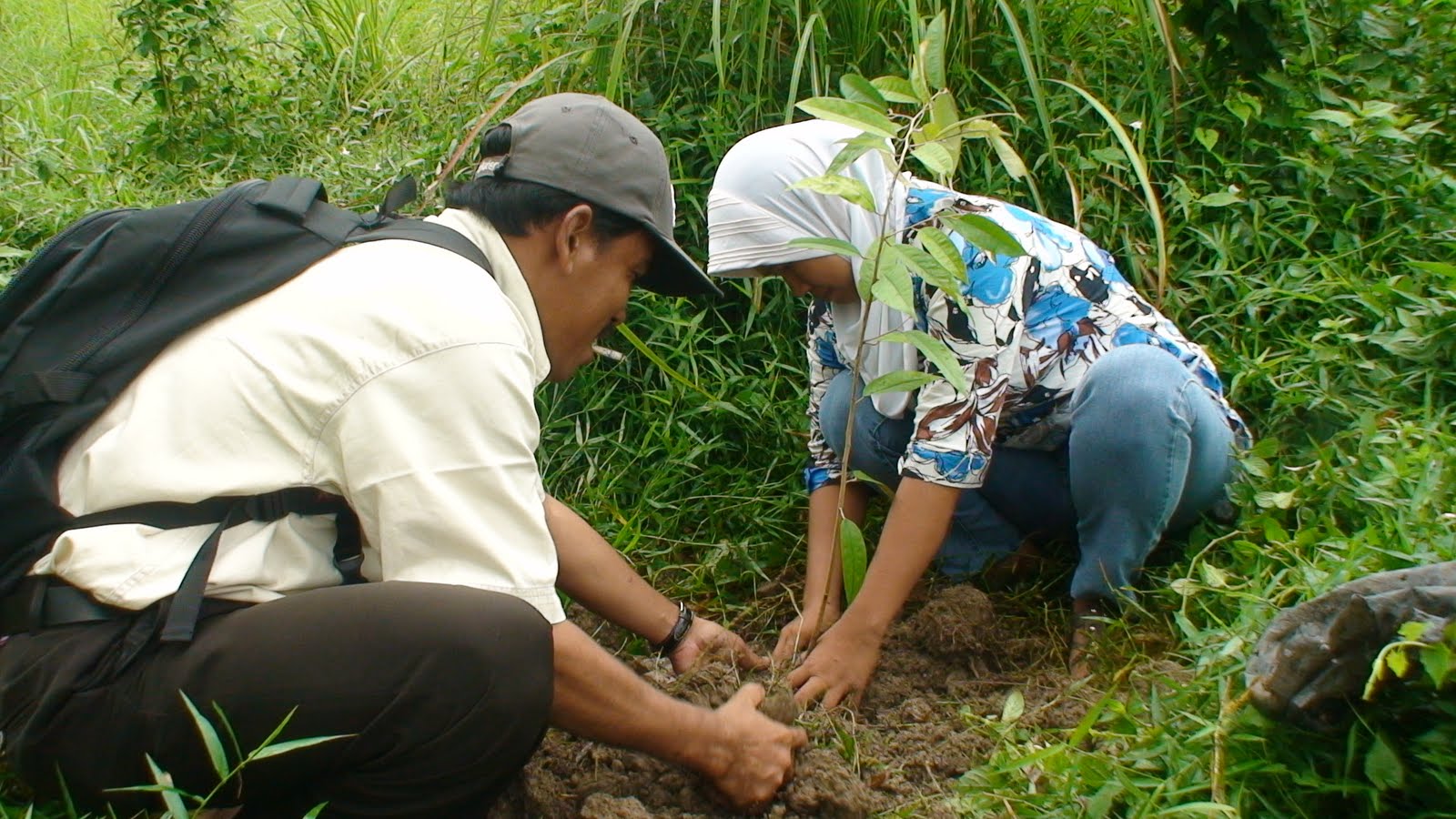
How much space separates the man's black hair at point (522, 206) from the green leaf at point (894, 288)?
396 millimetres

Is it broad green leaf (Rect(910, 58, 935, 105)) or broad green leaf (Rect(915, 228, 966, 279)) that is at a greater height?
broad green leaf (Rect(910, 58, 935, 105))

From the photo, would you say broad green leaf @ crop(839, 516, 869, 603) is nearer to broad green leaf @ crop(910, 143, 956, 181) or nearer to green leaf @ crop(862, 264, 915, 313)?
green leaf @ crop(862, 264, 915, 313)

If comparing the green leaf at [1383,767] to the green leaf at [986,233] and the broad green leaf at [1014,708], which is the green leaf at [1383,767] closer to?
the broad green leaf at [1014,708]

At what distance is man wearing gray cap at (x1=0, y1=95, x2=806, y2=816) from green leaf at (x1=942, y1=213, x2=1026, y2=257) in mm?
650

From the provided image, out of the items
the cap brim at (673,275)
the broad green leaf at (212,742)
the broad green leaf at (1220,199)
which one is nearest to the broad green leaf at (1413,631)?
the cap brim at (673,275)

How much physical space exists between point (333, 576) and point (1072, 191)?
6.95 ft

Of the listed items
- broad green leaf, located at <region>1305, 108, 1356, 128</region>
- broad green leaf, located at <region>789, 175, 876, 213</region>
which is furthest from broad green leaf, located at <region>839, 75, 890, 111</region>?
broad green leaf, located at <region>1305, 108, 1356, 128</region>

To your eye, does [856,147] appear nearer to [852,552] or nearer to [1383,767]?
[852,552]

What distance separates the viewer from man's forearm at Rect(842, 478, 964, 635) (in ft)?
7.46

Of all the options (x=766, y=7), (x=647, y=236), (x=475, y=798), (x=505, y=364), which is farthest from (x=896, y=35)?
(x=475, y=798)

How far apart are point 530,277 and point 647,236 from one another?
20 cm

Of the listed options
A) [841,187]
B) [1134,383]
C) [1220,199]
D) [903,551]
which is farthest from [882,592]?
[1220,199]

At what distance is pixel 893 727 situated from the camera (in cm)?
229

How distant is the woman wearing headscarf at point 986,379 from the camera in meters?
2.26
